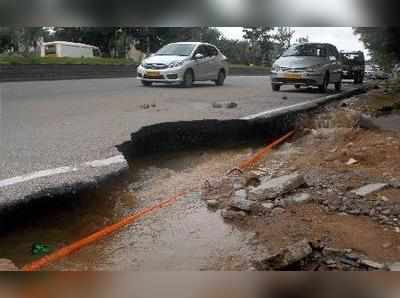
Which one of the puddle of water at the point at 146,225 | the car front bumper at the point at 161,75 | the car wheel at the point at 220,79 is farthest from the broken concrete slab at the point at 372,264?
the car front bumper at the point at 161,75

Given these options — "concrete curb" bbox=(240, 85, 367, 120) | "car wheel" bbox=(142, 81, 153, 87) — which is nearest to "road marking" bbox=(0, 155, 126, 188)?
"car wheel" bbox=(142, 81, 153, 87)

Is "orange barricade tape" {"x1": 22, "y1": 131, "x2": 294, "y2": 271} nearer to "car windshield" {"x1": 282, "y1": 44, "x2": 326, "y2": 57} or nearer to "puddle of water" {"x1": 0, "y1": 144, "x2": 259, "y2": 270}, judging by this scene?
"puddle of water" {"x1": 0, "y1": 144, "x2": 259, "y2": 270}

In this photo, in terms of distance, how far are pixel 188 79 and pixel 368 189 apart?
1637 millimetres

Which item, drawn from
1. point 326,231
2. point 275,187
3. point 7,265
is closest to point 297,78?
point 275,187

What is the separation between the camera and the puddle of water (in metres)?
2.29

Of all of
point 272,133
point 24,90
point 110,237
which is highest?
point 24,90

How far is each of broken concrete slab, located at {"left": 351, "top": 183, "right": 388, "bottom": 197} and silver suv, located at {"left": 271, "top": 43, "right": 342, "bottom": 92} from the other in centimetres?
71

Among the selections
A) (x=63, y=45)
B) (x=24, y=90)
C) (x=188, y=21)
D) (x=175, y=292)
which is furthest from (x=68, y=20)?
(x=24, y=90)

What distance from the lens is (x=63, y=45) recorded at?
2416 mm

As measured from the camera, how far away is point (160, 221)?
2.61m

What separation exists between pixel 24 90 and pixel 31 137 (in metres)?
0.51

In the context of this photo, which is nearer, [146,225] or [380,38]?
[380,38]

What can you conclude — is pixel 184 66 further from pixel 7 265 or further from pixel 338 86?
pixel 7 265

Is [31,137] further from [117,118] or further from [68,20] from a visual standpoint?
[68,20]
